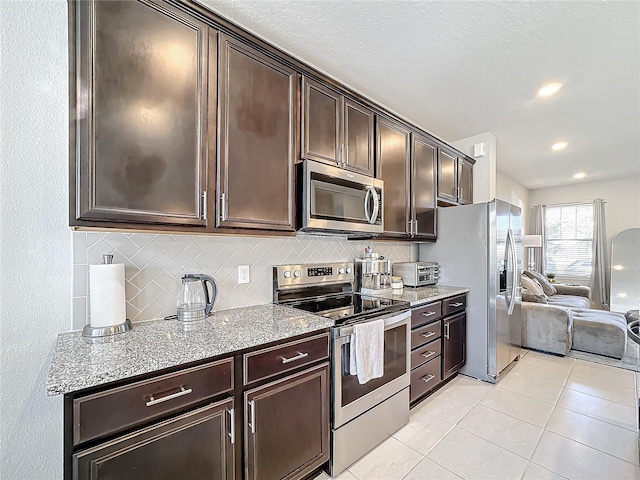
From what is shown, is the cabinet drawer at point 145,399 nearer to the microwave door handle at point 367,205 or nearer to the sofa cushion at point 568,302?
the microwave door handle at point 367,205

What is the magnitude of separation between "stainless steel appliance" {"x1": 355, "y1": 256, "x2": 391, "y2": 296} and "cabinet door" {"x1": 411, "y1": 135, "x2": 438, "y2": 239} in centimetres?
57

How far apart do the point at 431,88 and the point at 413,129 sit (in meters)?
0.42

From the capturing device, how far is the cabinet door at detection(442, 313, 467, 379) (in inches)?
105

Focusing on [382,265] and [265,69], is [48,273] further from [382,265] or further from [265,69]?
[382,265]

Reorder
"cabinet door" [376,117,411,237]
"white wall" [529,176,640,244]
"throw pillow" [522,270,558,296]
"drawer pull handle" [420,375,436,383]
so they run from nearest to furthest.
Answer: "drawer pull handle" [420,375,436,383] < "cabinet door" [376,117,411,237] < "throw pillow" [522,270,558,296] < "white wall" [529,176,640,244]

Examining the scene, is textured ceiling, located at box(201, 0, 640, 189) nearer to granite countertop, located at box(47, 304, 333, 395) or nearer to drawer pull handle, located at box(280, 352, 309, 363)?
granite countertop, located at box(47, 304, 333, 395)

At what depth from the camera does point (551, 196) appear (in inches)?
255

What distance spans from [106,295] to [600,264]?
25.7 ft

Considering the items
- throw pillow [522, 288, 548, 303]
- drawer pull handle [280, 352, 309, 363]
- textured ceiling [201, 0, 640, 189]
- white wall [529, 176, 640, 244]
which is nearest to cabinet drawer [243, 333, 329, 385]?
drawer pull handle [280, 352, 309, 363]

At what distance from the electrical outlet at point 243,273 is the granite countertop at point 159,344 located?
244 millimetres

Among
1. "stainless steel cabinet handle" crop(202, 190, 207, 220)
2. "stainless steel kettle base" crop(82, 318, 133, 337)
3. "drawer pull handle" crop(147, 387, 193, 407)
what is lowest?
"drawer pull handle" crop(147, 387, 193, 407)

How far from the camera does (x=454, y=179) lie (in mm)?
3398

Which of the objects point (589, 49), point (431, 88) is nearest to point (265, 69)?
point (431, 88)

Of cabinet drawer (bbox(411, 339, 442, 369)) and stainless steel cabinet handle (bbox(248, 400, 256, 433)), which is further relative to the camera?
cabinet drawer (bbox(411, 339, 442, 369))
